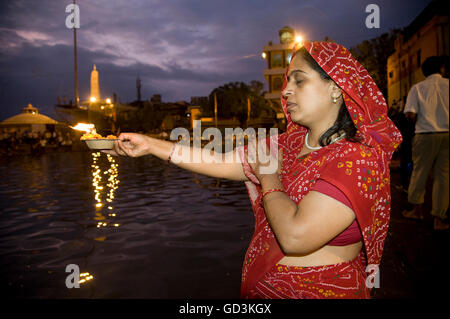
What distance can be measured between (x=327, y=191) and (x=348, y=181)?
11cm

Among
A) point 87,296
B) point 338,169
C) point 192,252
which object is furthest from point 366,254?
point 192,252

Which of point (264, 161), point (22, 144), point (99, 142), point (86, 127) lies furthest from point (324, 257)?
point (22, 144)

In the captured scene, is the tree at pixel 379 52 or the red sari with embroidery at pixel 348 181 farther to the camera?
the tree at pixel 379 52

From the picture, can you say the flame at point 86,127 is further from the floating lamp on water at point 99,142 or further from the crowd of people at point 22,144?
the crowd of people at point 22,144

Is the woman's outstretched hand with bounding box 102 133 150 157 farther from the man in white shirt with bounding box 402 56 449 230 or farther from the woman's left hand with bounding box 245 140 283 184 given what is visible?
the man in white shirt with bounding box 402 56 449 230

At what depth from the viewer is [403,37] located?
29406 mm

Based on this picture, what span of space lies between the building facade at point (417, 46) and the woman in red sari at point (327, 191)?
1368cm

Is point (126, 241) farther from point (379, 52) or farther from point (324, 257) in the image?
point (379, 52)

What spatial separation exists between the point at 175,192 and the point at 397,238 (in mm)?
5737

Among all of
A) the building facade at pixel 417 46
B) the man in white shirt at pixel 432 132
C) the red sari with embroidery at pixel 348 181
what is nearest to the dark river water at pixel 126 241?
the red sari with embroidery at pixel 348 181


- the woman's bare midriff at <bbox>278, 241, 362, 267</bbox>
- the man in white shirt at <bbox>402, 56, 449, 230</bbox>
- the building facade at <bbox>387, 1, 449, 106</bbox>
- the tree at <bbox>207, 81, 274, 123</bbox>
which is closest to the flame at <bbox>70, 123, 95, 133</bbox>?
the woman's bare midriff at <bbox>278, 241, 362, 267</bbox>

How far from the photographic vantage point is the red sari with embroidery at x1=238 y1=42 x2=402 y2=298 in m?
1.59

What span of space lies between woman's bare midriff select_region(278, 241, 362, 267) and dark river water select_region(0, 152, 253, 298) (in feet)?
6.66

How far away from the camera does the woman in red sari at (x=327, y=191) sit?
1531 millimetres
